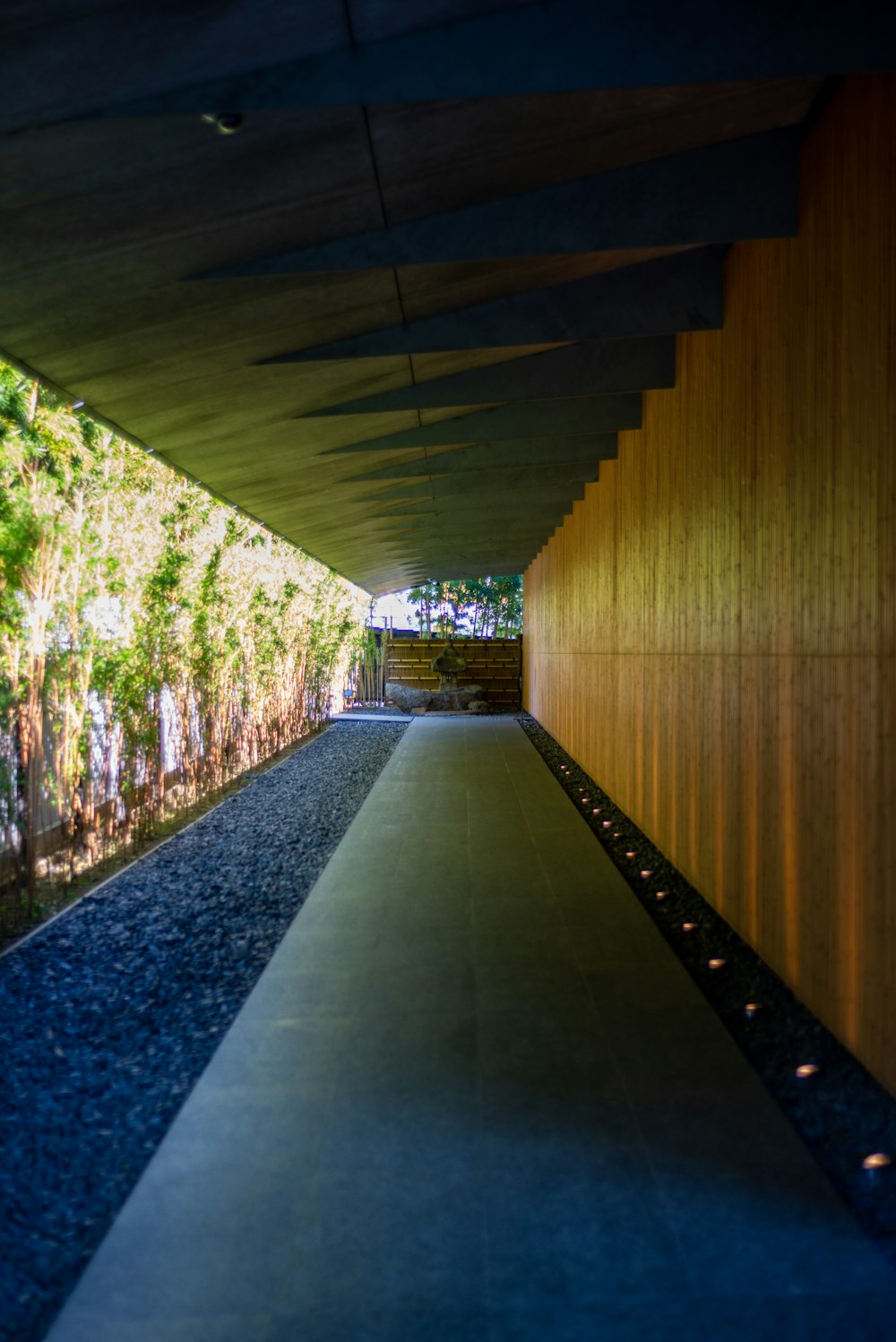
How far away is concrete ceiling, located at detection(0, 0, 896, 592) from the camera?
2.04 meters

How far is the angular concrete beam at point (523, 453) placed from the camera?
21.7 ft

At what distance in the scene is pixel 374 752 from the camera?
1060cm

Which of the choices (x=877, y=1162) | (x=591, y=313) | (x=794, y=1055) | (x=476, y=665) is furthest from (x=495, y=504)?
(x=476, y=665)

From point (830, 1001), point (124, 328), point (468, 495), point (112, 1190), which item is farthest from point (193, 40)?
point (468, 495)

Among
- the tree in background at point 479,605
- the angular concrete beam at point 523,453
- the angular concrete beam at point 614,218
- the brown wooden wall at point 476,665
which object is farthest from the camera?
the tree in background at point 479,605

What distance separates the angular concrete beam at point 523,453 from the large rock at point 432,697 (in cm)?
1020

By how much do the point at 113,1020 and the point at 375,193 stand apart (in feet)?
8.93

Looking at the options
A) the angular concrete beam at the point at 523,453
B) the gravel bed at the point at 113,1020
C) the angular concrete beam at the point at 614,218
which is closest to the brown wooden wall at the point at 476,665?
the angular concrete beam at the point at 523,453

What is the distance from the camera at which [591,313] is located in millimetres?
3904

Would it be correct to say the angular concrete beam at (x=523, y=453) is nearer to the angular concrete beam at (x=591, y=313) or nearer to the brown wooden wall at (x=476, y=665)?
the angular concrete beam at (x=591, y=313)

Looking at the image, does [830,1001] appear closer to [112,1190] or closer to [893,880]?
[893,880]

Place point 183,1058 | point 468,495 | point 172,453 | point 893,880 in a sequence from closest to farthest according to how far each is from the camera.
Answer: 1. point 893,880
2. point 183,1058
3. point 172,453
4. point 468,495

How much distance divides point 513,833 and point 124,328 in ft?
12.4

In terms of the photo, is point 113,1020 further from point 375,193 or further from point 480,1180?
point 375,193
